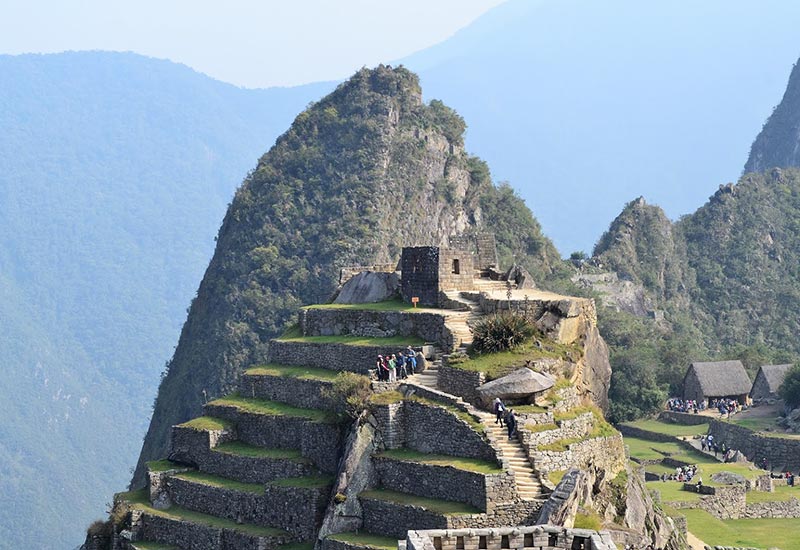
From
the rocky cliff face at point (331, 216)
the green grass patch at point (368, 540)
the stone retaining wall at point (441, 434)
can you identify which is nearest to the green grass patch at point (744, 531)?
the stone retaining wall at point (441, 434)

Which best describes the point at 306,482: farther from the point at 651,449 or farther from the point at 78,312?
the point at 78,312

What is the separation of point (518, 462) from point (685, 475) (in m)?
25.5

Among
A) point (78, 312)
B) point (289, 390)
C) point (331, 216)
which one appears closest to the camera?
point (289, 390)

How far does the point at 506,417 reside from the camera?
121 feet

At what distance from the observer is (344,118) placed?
13000 cm

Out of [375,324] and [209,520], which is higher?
[375,324]

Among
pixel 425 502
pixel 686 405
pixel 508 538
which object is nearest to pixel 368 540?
pixel 425 502

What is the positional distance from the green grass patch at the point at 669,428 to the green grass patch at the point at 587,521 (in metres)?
42.1

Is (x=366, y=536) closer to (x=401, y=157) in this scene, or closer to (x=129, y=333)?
(x=401, y=157)

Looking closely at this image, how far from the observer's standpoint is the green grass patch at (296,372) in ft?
146

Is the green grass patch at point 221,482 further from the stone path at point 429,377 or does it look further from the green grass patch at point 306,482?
the stone path at point 429,377

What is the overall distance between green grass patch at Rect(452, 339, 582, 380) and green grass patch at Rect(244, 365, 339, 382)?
5.18 m

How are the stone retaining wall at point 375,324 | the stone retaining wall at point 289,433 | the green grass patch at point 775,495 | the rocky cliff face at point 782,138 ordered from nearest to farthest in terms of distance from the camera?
the stone retaining wall at point 289,433, the stone retaining wall at point 375,324, the green grass patch at point 775,495, the rocky cliff face at point 782,138

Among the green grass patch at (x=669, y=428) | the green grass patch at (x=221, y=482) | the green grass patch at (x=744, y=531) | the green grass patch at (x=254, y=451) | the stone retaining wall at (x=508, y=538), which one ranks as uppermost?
the stone retaining wall at (x=508, y=538)
